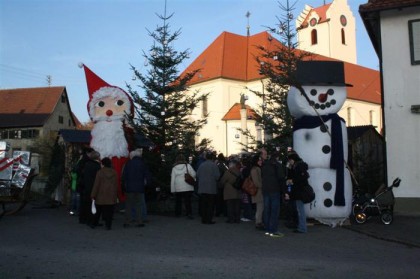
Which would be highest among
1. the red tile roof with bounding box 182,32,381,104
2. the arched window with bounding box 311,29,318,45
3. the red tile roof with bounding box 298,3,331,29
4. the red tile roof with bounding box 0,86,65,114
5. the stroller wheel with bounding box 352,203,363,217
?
the red tile roof with bounding box 298,3,331,29

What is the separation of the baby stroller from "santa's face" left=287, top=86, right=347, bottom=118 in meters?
2.35

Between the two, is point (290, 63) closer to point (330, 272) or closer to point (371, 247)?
point (371, 247)

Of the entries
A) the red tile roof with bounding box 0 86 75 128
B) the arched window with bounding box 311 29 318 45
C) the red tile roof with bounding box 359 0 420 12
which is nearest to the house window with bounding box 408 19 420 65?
the red tile roof with bounding box 359 0 420 12

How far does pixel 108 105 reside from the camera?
14.0 meters

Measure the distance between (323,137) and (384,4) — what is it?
5.95 metres

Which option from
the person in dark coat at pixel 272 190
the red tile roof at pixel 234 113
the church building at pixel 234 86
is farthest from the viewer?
the red tile roof at pixel 234 113

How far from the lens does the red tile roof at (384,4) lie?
1431cm

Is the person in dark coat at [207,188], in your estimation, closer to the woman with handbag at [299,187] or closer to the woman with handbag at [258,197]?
the woman with handbag at [258,197]

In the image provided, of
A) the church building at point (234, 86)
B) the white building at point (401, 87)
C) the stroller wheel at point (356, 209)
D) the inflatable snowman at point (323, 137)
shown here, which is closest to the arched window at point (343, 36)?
the church building at point (234, 86)

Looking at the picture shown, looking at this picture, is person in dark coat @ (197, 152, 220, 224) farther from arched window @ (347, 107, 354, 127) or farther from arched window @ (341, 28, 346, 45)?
arched window @ (341, 28, 346, 45)

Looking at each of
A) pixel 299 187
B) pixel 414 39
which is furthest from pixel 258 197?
pixel 414 39

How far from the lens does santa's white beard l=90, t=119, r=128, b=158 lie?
44.6 feet

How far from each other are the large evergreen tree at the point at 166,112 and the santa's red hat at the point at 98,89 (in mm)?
673

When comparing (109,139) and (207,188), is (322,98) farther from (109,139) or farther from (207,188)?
(109,139)
